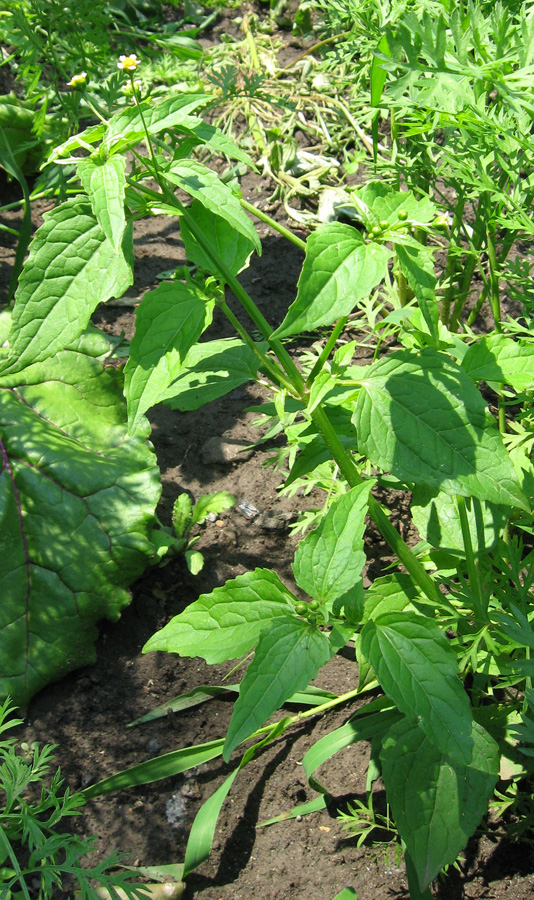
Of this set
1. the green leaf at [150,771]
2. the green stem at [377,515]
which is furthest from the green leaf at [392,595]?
the green leaf at [150,771]

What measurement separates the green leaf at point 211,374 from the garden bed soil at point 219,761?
2.61ft

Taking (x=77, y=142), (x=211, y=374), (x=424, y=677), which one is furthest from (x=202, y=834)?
(x=77, y=142)

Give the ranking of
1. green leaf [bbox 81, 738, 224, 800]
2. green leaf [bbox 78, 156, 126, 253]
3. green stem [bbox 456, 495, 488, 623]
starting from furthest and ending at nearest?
green leaf [bbox 81, 738, 224, 800] → green stem [bbox 456, 495, 488, 623] → green leaf [bbox 78, 156, 126, 253]

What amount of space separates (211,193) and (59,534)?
51.7 inches

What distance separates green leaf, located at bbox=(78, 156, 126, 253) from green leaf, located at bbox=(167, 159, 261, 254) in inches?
4.2

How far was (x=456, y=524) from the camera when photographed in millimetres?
1692

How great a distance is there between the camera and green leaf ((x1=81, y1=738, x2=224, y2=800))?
5.67ft

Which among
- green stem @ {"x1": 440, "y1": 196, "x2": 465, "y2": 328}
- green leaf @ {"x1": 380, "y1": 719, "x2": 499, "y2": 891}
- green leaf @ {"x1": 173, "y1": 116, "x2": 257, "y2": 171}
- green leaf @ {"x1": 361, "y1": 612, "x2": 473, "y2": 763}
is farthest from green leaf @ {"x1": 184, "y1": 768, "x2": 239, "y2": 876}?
green stem @ {"x1": 440, "y1": 196, "x2": 465, "y2": 328}

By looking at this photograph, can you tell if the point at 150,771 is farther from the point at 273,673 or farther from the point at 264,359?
the point at 264,359

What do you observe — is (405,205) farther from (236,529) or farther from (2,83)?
(2,83)

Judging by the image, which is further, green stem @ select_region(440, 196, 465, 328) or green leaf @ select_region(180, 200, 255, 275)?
green stem @ select_region(440, 196, 465, 328)

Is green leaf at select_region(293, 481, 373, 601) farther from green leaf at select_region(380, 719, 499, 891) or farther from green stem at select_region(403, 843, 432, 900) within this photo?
green stem at select_region(403, 843, 432, 900)

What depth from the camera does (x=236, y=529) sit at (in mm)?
2322

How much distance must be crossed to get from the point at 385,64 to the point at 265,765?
5.51 feet
